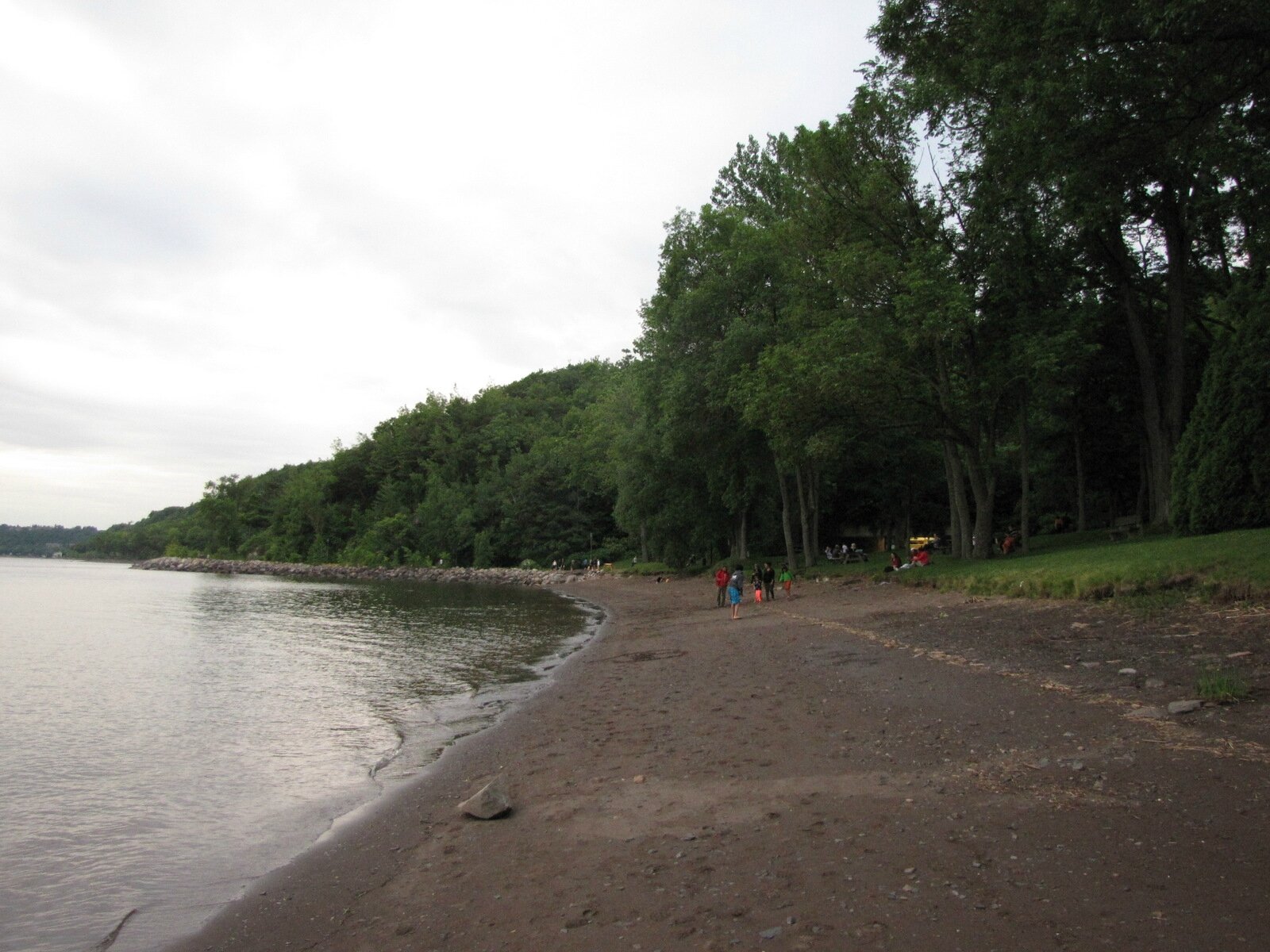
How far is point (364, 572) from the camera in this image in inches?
3738

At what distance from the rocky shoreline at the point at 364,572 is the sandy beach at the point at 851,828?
56668 mm

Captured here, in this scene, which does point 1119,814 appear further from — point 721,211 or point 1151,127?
point 721,211

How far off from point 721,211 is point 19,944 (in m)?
37.5

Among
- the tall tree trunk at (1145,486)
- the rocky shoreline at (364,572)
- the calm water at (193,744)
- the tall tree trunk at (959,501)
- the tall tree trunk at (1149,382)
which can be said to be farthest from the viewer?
the rocky shoreline at (364,572)

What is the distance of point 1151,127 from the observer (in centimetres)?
1126

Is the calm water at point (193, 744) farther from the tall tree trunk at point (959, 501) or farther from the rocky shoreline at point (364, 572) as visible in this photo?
the rocky shoreline at point (364, 572)

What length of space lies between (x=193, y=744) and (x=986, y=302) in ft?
80.7

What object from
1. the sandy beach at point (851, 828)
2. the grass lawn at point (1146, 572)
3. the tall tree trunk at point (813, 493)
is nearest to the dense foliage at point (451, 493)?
the tall tree trunk at point (813, 493)

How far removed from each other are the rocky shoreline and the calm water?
42.5 meters

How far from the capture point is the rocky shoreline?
71.4 m

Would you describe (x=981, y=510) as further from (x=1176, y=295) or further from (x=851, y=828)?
(x=851, y=828)

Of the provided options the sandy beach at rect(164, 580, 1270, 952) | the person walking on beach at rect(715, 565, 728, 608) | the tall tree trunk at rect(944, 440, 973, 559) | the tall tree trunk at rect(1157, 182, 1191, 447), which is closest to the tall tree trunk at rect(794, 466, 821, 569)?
the person walking on beach at rect(715, 565, 728, 608)

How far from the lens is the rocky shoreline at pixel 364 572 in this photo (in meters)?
71.4

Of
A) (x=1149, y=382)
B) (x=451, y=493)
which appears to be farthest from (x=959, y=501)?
(x=451, y=493)
